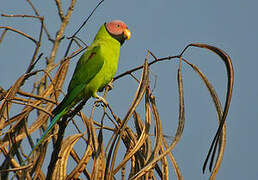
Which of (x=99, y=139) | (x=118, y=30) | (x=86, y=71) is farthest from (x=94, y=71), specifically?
(x=99, y=139)

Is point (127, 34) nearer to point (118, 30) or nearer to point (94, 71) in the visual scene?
point (118, 30)

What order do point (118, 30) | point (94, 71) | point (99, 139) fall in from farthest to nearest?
point (118, 30) → point (94, 71) → point (99, 139)

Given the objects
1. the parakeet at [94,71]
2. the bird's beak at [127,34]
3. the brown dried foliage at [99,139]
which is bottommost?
the brown dried foliage at [99,139]

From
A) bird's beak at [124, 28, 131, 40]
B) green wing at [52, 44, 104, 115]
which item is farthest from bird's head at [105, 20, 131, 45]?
green wing at [52, 44, 104, 115]

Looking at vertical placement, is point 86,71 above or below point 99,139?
above

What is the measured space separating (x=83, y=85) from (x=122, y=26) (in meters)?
0.85

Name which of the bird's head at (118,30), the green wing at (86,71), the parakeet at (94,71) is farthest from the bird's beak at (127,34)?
the green wing at (86,71)

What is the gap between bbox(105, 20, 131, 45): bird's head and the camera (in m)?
3.43

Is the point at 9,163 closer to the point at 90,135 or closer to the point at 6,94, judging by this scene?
the point at 6,94

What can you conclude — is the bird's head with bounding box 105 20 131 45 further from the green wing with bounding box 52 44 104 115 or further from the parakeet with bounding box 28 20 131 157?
the green wing with bounding box 52 44 104 115

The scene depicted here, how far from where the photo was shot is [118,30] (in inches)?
137

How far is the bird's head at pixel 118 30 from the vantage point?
343 centimetres

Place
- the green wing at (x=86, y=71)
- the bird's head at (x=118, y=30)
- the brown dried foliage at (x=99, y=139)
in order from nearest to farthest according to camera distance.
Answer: the brown dried foliage at (x=99, y=139), the green wing at (x=86, y=71), the bird's head at (x=118, y=30)

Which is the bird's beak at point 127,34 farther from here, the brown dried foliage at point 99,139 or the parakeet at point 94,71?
the brown dried foliage at point 99,139
